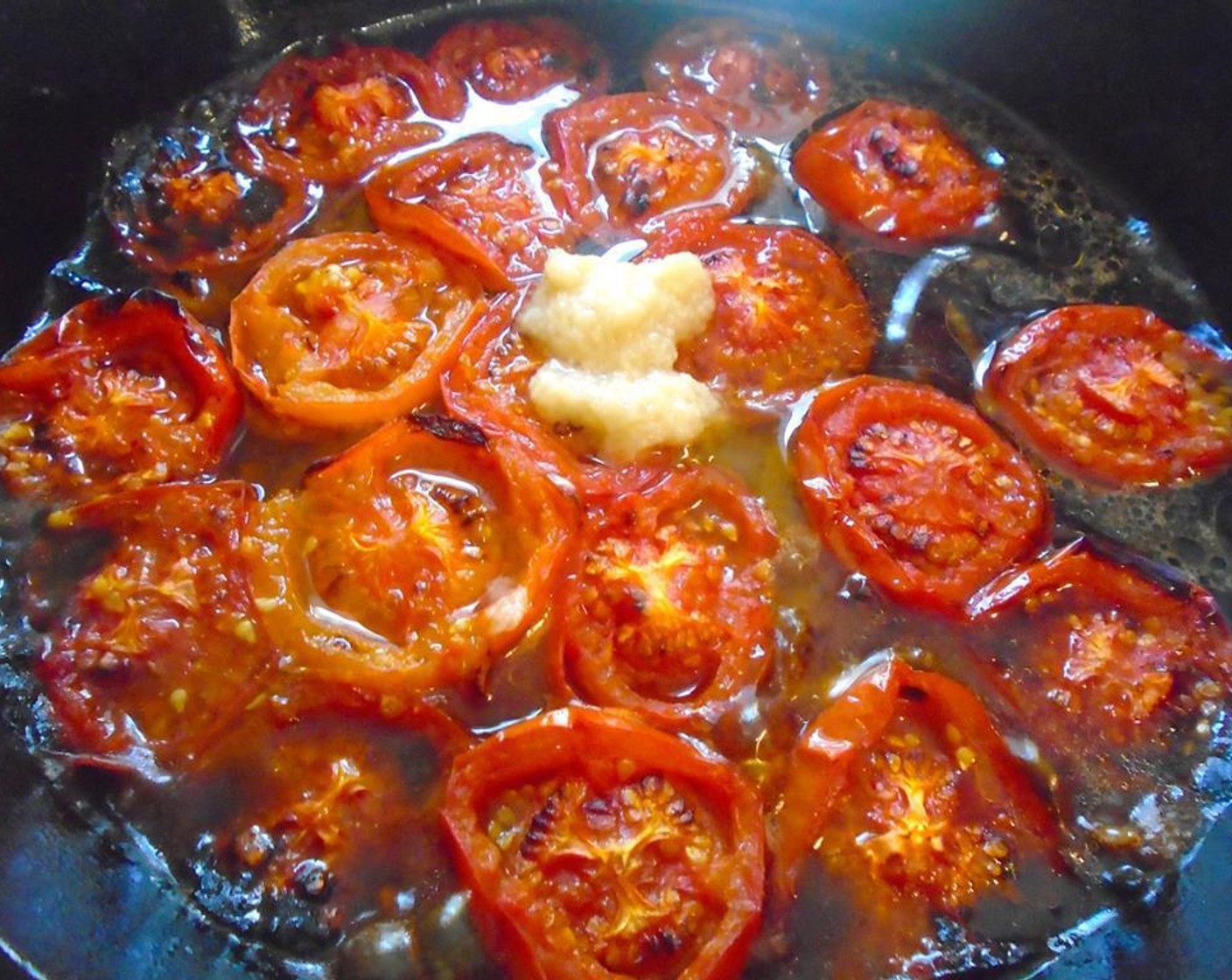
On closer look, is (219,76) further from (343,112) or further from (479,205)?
(479,205)

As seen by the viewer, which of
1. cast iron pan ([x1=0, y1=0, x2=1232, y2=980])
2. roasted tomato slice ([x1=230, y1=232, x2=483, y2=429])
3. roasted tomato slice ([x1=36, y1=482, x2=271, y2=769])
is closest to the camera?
cast iron pan ([x1=0, y1=0, x2=1232, y2=980])

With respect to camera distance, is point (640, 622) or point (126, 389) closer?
point (640, 622)

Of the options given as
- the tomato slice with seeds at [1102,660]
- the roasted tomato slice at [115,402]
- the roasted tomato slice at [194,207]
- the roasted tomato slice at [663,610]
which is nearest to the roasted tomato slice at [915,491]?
the tomato slice with seeds at [1102,660]

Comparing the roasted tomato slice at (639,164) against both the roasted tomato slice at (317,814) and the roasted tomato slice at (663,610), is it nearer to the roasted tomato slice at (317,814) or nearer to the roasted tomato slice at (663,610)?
the roasted tomato slice at (663,610)

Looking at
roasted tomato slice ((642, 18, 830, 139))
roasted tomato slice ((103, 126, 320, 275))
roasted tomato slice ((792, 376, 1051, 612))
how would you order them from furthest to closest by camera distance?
roasted tomato slice ((642, 18, 830, 139)) → roasted tomato slice ((103, 126, 320, 275)) → roasted tomato slice ((792, 376, 1051, 612))

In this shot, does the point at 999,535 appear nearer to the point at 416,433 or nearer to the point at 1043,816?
the point at 1043,816

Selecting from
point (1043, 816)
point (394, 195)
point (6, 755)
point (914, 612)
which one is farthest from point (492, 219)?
point (1043, 816)

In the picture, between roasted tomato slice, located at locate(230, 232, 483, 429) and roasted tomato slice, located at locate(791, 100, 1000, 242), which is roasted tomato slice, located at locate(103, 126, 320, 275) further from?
roasted tomato slice, located at locate(791, 100, 1000, 242)

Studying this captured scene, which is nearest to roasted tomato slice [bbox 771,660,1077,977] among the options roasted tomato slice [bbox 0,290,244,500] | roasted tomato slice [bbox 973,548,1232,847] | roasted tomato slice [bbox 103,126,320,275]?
roasted tomato slice [bbox 973,548,1232,847]
